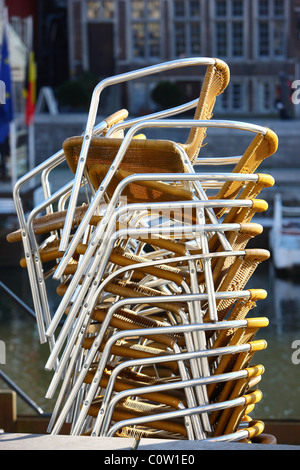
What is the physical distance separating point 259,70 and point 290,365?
13766 mm

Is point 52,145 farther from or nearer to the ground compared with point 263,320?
nearer to the ground

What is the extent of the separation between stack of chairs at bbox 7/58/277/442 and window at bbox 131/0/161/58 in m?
19.8

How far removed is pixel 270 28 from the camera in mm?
20719

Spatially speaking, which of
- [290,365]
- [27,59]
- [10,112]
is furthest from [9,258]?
[27,59]

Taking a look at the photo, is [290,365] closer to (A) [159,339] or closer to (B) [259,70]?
(A) [159,339]

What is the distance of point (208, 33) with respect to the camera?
67.9ft

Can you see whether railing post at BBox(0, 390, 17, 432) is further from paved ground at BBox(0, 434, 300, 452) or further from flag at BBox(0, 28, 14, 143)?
flag at BBox(0, 28, 14, 143)

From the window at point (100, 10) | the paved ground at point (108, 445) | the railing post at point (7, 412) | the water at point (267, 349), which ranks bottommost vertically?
the water at point (267, 349)

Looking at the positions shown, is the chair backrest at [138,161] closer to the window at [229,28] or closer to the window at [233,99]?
the window at [233,99]

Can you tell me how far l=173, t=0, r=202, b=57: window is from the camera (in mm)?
20875

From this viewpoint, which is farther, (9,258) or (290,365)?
(9,258)

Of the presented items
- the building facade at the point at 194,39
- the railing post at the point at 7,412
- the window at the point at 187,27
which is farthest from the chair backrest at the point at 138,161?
the window at the point at 187,27

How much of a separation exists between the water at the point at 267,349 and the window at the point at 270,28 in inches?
392

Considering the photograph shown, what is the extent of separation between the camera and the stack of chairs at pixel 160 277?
1.44 metres
